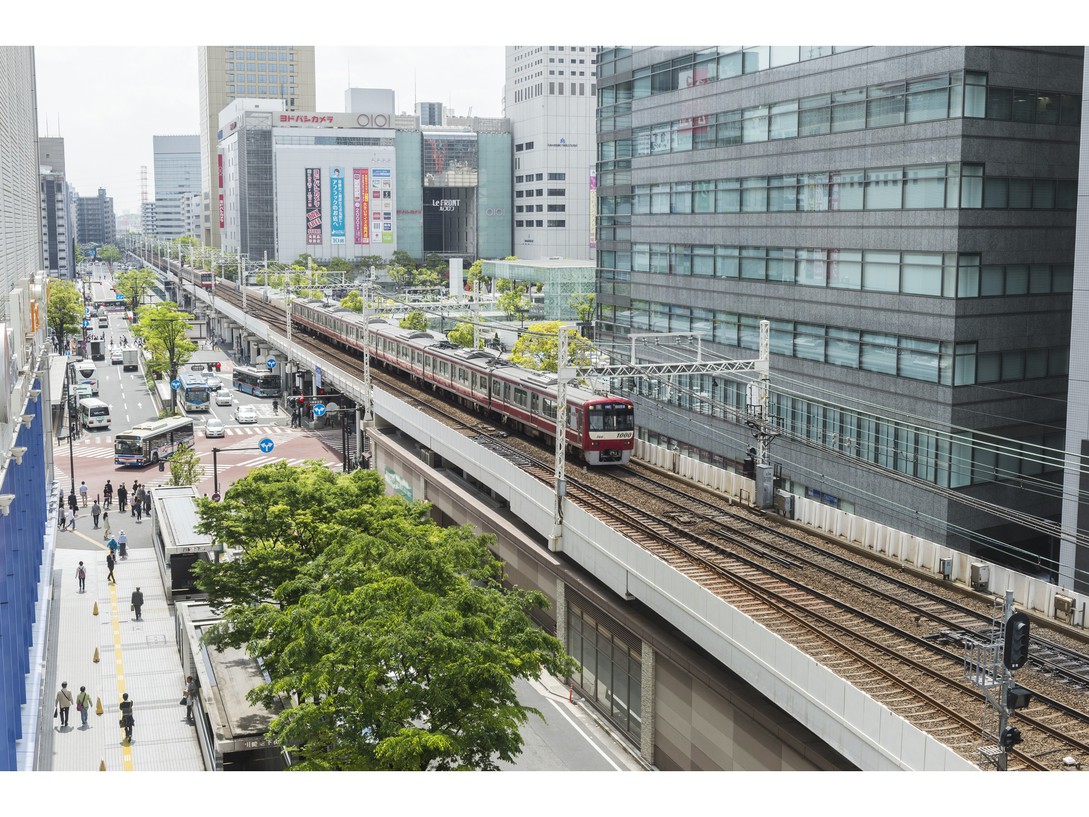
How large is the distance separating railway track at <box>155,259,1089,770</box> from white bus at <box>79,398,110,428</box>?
50955mm

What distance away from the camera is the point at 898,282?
37.3 m

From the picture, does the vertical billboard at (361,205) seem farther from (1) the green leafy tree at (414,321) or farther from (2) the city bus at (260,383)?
(2) the city bus at (260,383)

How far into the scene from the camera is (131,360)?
354ft

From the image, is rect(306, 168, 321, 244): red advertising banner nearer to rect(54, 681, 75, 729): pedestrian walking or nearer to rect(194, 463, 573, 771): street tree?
rect(54, 681, 75, 729): pedestrian walking

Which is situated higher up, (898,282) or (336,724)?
(898,282)

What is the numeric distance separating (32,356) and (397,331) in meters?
38.3

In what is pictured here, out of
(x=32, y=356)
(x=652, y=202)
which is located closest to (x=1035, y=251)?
(x=652, y=202)

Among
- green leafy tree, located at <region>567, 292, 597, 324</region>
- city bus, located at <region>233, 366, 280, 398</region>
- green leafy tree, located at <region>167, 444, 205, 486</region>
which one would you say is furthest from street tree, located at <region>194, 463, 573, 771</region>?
green leafy tree, located at <region>567, 292, 597, 324</region>

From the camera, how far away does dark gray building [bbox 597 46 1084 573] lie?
35188 millimetres

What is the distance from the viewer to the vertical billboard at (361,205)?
6834 inches

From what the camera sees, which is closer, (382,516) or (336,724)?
(336,724)

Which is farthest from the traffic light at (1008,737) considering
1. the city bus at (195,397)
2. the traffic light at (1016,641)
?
the city bus at (195,397)
